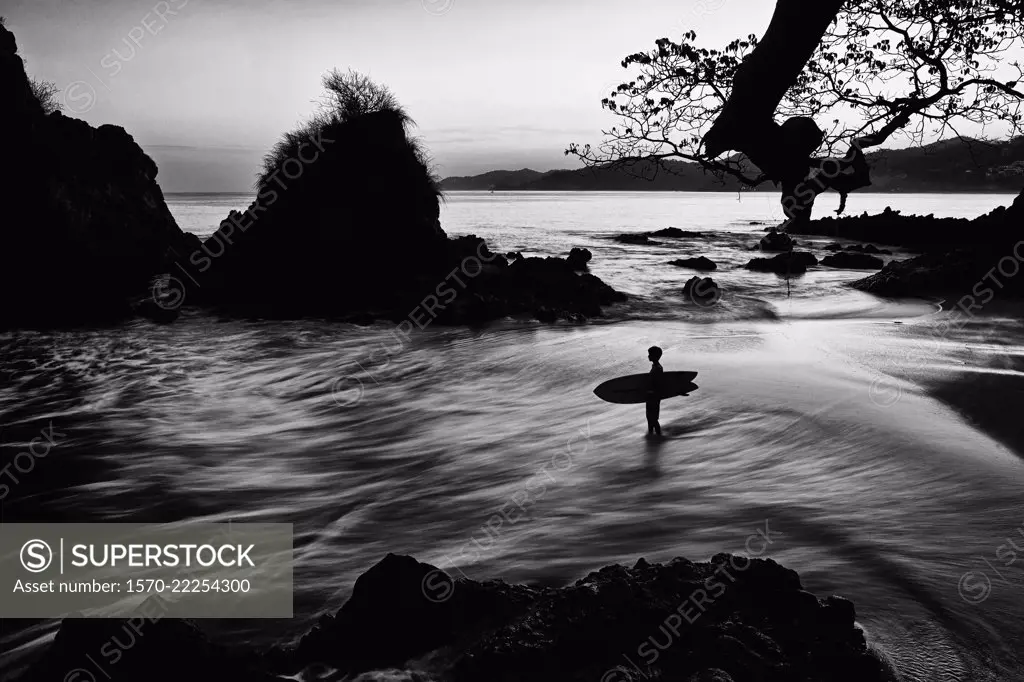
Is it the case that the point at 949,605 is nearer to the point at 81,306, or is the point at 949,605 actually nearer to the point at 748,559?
the point at 748,559

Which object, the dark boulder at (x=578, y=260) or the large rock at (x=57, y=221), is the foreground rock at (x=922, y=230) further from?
the large rock at (x=57, y=221)

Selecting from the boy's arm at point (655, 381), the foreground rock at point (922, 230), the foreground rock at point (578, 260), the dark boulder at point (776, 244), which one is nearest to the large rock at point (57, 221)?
the boy's arm at point (655, 381)

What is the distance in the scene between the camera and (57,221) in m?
20.6

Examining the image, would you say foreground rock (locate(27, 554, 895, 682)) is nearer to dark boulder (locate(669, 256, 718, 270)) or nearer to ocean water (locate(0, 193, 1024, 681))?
ocean water (locate(0, 193, 1024, 681))

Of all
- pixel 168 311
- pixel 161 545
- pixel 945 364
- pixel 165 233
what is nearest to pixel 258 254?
pixel 168 311

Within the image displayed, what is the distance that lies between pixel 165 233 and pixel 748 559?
2840cm

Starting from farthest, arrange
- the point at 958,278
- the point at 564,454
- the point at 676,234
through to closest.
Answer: the point at 676,234 < the point at 958,278 < the point at 564,454

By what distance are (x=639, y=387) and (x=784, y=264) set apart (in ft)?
86.7

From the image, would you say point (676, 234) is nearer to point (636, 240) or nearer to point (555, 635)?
point (636, 240)

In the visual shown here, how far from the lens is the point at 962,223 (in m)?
40.2

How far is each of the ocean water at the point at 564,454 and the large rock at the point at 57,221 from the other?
103 inches

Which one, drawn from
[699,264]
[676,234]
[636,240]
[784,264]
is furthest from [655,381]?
[676,234]

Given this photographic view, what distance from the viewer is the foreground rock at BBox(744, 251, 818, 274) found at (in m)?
31.2

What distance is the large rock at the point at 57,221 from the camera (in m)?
19.4
